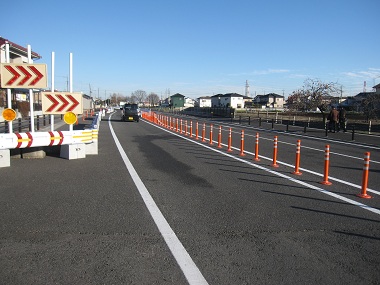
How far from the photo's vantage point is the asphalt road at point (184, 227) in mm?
3758


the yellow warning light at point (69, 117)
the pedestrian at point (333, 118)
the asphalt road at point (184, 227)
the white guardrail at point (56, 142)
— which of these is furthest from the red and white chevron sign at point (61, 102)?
the pedestrian at point (333, 118)

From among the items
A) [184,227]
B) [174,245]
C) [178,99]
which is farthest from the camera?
[178,99]

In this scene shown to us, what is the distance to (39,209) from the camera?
5.85 metres

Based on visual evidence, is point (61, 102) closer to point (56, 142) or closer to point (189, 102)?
point (56, 142)

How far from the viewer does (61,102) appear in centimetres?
1123

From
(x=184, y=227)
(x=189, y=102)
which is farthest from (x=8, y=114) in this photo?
Result: (x=189, y=102)

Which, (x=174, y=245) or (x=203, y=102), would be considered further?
(x=203, y=102)

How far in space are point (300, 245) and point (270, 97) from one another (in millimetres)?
143542

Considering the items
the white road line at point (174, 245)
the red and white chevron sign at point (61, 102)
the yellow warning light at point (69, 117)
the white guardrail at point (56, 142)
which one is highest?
the red and white chevron sign at point (61, 102)

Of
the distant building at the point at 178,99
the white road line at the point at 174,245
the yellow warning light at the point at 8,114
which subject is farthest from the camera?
the distant building at the point at 178,99

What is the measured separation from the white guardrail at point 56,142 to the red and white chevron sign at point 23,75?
1598mm

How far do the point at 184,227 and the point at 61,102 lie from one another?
789 centimetres

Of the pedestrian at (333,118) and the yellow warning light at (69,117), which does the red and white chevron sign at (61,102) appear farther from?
the pedestrian at (333,118)

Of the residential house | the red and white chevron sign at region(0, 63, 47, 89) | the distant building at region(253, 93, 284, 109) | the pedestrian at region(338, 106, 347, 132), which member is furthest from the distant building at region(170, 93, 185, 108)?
the red and white chevron sign at region(0, 63, 47, 89)
